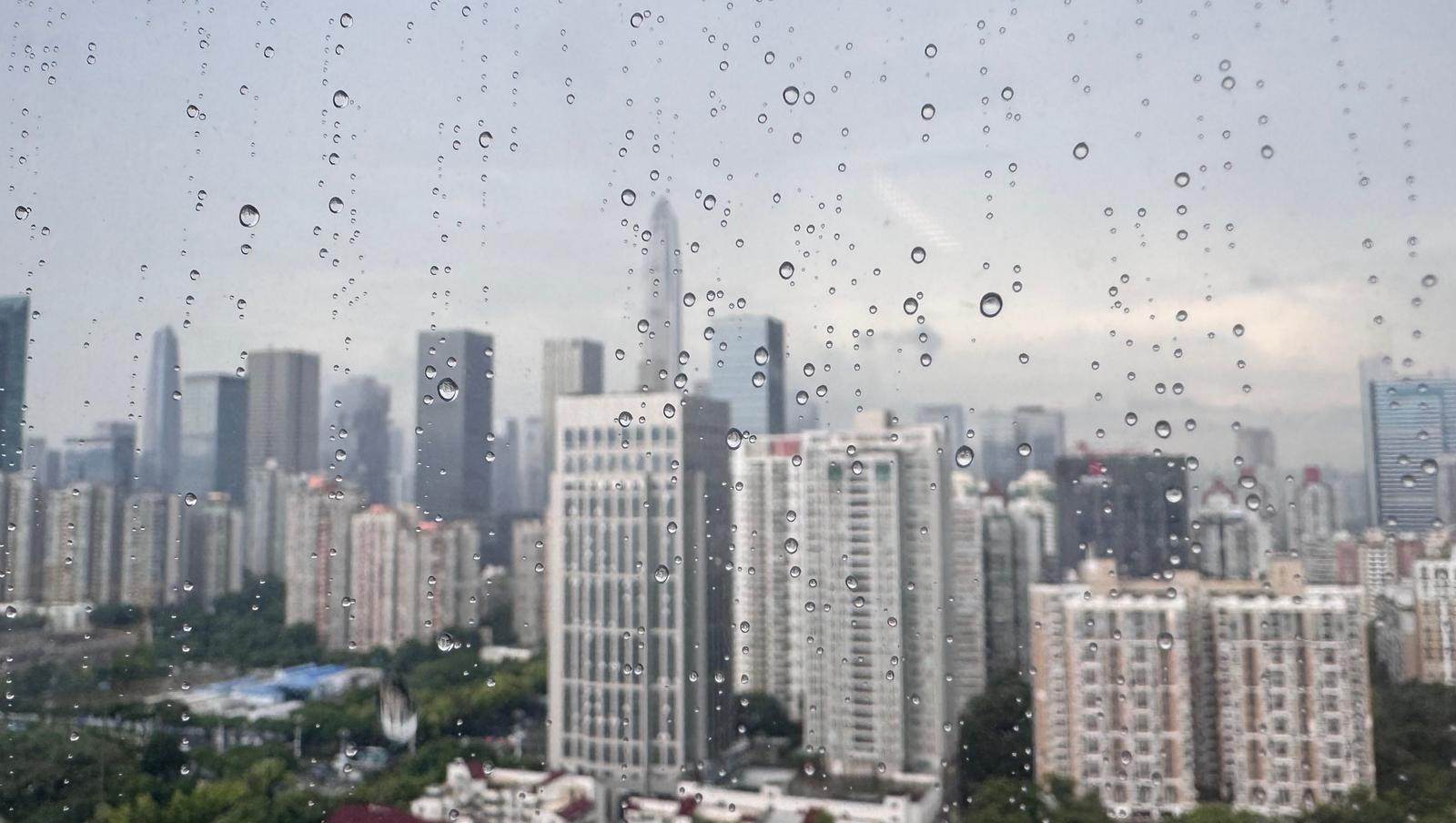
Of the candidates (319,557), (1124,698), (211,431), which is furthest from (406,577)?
(1124,698)

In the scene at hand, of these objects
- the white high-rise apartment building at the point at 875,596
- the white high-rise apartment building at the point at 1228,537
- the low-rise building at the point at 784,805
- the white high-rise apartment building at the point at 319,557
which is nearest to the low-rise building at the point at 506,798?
the low-rise building at the point at 784,805

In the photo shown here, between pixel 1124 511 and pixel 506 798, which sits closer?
pixel 1124 511

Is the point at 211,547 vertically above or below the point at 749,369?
below

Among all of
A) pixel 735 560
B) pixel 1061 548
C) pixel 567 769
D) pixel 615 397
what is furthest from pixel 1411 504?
pixel 567 769

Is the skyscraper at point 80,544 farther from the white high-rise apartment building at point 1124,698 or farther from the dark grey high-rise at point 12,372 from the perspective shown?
the white high-rise apartment building at point 1124,698

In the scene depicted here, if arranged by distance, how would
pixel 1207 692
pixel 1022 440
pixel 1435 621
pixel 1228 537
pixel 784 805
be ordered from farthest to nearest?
Result: pixel 784 805 → pixel 1022 440 → pixel 1207 692 → pixel 1228 537 → pixel 1435 621

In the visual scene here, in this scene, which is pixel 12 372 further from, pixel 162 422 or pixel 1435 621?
Answer: pixel 1435 621

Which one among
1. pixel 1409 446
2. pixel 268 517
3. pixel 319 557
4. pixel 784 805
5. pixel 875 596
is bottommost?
pixel 784 805

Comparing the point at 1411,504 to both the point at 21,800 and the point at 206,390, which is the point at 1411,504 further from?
the point at 21,800
